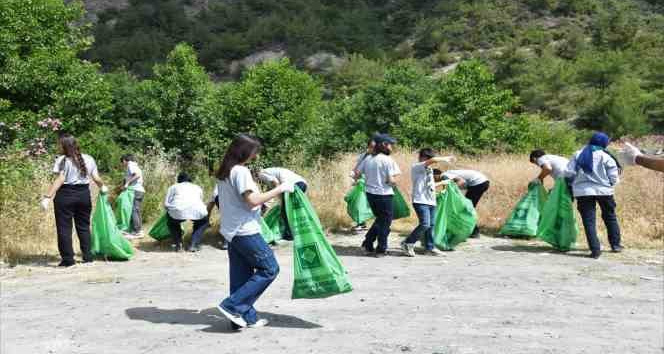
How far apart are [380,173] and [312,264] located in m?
3.18

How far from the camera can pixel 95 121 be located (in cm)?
1934

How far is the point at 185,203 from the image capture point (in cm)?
965

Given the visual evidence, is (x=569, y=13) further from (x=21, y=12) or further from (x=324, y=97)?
(x=21, y=12)

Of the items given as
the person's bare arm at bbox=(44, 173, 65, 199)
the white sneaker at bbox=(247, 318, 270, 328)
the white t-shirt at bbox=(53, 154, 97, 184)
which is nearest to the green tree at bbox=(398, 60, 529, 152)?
the white t-shirt at bbox=(53, 154, 97, 184)

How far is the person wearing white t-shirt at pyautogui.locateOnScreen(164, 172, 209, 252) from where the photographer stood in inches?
380

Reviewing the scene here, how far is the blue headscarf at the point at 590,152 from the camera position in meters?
8.89

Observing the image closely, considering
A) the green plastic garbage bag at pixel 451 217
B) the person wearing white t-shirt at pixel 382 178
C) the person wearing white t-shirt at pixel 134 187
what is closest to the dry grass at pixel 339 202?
the person wearing white t-shirt at pixel 134 187

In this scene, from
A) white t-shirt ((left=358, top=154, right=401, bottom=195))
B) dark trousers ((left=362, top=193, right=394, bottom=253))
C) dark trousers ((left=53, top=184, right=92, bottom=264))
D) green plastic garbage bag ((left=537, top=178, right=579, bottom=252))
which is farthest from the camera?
green plastic garbage bag ((left=537, top=178, right=579, bottom=252))

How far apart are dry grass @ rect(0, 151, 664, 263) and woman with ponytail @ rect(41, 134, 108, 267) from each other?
0.97 meters

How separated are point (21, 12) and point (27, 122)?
10.1ft

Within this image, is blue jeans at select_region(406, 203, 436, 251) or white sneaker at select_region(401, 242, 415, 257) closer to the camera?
blue jeans at select_region(406, 203, 436, 251)

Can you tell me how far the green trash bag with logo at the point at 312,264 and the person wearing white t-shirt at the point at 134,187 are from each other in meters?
5.69

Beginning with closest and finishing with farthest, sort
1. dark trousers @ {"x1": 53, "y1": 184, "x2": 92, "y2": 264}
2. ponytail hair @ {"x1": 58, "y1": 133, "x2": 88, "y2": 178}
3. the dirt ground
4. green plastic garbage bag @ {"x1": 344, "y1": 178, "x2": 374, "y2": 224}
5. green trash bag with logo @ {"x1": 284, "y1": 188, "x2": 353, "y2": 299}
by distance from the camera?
the dirt ground < green trash bag with logo @ {"x1": 284, "y1": 188, "x2": 353, "y2": 299} < ponytail hair @ {"x1": 58, "y1": 133, "x2": 88, "y2": 178} < dark trousers @ {"x1": 53, "y1": 184, "x2": 92, "y2": 264} < green plastic garbage bag @ {"x1": 344, "y1": 178, "x2": 374, "y2": 224}

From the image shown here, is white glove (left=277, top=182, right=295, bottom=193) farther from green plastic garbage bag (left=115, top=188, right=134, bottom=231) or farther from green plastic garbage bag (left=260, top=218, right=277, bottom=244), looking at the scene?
green plastic garbage bag (left=115, top=188, right=134, bottom=231)
